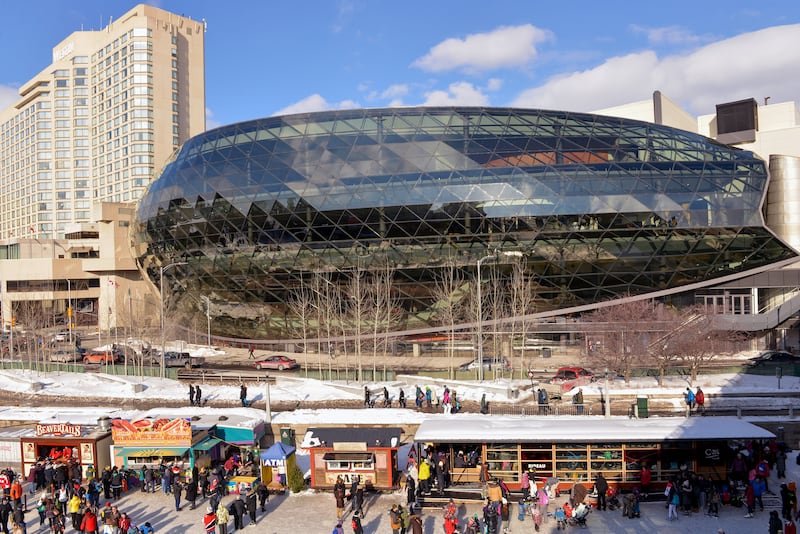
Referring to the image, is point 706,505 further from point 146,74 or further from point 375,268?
point 146,74

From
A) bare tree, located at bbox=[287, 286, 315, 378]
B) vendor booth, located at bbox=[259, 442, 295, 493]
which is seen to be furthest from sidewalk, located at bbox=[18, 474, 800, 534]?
bare tree, located at bbox=[287, 286, 315, 378]

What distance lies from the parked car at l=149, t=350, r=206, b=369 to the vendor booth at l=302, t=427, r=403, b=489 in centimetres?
3145

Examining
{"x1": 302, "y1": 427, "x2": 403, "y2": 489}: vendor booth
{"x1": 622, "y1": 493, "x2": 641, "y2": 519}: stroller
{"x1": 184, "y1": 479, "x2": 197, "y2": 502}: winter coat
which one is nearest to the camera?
{"x1": 622, "y1": 493, "x2": 641, "y2": 519}: stroller

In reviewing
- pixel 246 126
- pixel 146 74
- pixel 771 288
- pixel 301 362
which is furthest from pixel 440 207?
pixel 146 74

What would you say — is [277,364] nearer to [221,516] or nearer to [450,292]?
[450,292]

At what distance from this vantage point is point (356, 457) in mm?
23656

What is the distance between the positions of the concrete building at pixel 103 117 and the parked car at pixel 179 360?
79.3 metres

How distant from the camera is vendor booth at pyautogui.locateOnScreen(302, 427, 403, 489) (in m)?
23.5

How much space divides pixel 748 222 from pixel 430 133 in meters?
26.6

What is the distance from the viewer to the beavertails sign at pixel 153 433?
25047mm

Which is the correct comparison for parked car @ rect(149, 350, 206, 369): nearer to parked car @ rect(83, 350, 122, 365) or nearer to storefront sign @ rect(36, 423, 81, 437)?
parked car @ rect(83, 350, 122, 365)

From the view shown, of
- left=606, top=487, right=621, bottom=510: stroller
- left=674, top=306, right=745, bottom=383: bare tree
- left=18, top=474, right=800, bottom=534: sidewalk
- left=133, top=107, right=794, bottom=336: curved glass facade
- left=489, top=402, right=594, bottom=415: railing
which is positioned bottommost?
left=18, top=474, right=800, bottom=534: sidewalk

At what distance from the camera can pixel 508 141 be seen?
5400 centimetres

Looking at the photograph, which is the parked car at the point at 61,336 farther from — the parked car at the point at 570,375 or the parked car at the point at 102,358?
the parked car at the point at 570,375
